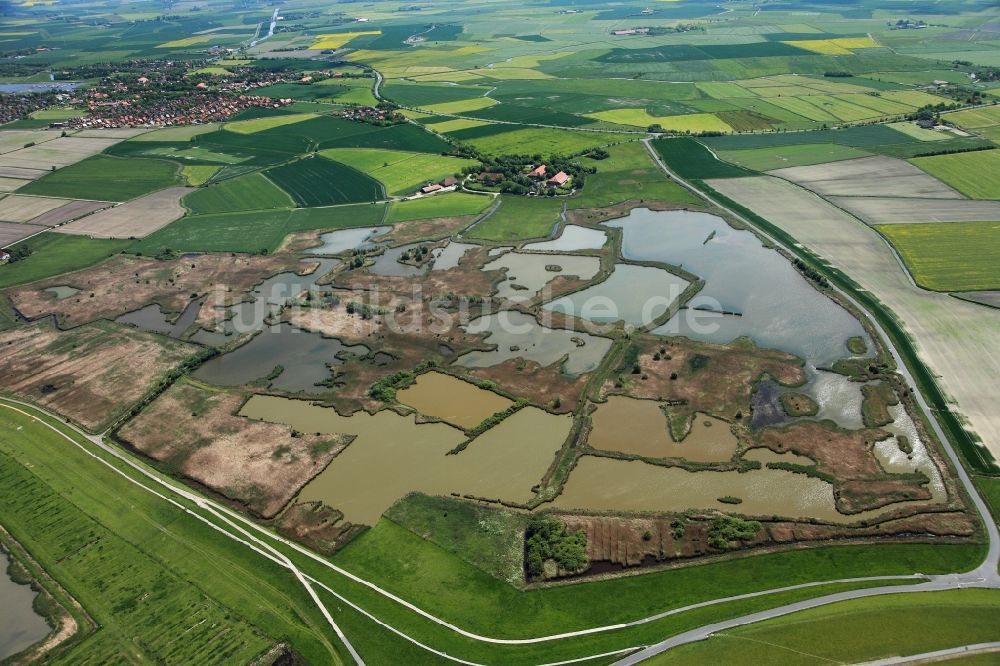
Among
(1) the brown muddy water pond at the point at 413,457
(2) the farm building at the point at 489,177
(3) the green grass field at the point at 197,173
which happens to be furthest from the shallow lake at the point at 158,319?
(2) the farm building at the point at 489,177

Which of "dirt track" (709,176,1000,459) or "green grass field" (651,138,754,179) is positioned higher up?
"green grass field" (651,138,754,179)

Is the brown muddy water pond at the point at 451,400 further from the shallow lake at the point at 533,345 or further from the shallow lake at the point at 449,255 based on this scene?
the shallow lake at the point at 449,255

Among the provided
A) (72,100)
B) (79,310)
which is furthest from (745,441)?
(72,100)

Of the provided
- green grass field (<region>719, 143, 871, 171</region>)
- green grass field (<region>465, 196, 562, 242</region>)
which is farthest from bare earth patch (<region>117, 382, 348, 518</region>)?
green grass field (<region>719, 143, 871, 171</region>)

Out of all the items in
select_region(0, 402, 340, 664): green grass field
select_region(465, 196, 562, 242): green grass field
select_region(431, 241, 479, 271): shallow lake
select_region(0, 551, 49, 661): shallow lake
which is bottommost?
select_region(0, 551, 49, 661): shallow lake

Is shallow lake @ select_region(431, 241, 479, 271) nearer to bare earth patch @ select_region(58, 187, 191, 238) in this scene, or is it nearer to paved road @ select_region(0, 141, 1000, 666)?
paved road @ select_region(0, 141, 1000, 666)

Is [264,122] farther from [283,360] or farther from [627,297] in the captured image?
[627,297]
